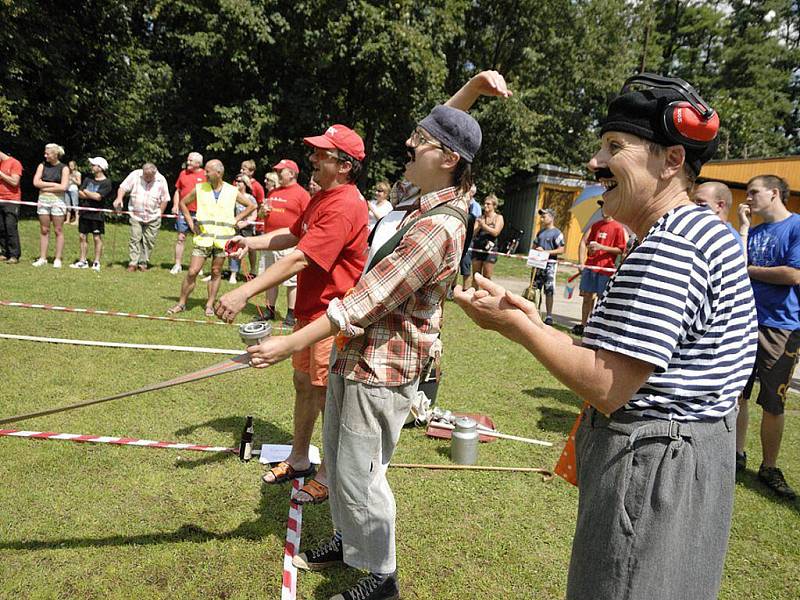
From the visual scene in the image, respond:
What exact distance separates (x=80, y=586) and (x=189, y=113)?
25.4 metres

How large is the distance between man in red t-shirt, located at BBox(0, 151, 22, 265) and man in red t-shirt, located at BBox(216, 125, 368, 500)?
31.3 feet

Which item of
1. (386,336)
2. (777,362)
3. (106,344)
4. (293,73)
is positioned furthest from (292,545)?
(293,73)

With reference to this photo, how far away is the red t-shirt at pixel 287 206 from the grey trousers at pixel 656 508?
22.8ft

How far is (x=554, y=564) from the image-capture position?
3568mm

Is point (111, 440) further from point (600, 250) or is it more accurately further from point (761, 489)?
point (600, 250)

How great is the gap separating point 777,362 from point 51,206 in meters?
12.0

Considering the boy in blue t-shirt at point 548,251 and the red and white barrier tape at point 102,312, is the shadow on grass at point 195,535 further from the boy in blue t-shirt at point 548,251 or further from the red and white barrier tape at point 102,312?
the boy in blue t-shirt at point 548,251

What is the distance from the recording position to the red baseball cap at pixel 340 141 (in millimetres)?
3596

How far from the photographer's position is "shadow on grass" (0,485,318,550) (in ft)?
10.8

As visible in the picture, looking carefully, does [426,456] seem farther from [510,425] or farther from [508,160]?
[508,160]

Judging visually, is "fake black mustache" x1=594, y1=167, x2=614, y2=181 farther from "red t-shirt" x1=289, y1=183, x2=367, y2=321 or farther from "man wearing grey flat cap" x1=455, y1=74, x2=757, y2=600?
"red t-shirt" x1=289, y1=183, x2=367, y2=321

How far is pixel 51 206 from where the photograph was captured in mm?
11383

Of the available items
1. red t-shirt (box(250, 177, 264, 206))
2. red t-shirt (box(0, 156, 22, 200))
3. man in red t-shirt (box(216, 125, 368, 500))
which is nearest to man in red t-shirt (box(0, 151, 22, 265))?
red t-shirt (box(0, 156, 22, 200))

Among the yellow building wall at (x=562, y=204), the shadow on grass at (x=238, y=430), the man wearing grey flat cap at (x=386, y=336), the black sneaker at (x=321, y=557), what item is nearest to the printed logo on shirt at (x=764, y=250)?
the man wearing grey flat cap at (x=386, y=336)
